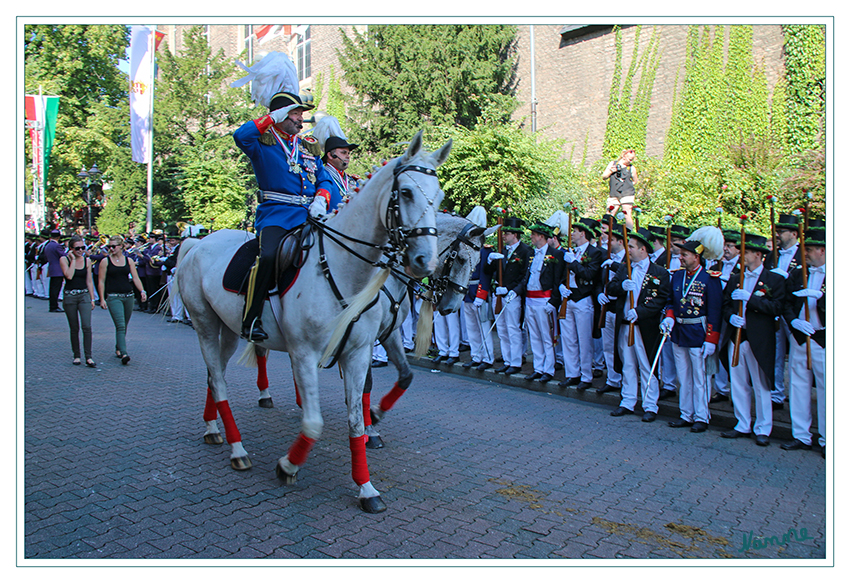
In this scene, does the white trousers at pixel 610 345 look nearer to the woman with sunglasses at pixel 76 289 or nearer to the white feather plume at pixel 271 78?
the white feather plume at pixel 271 78

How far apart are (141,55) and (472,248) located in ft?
88.4

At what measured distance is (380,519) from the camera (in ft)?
14.5

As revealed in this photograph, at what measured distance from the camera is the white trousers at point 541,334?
9.09 m

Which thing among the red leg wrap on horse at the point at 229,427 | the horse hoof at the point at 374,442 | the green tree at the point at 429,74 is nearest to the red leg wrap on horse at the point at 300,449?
the red leg wrap on horse at the point at 229,427

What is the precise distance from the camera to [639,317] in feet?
24.3

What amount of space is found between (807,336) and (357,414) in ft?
14.4

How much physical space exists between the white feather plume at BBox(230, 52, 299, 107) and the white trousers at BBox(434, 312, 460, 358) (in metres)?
5.85

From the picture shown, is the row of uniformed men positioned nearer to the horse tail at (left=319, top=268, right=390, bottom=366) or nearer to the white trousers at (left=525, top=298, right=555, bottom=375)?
the white trousers at (left=525, top=298, right=555, bottom=375)

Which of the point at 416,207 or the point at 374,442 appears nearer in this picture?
the point at 416,207

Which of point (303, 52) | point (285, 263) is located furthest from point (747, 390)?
point (303, 52)

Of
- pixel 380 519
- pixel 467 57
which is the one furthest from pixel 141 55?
pixel 380 519

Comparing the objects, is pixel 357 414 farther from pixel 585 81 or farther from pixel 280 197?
pixel 585 81

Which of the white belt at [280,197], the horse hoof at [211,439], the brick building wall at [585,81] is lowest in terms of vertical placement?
the horse hoof at [211,439]

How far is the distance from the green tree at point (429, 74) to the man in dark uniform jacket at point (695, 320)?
16697mm
